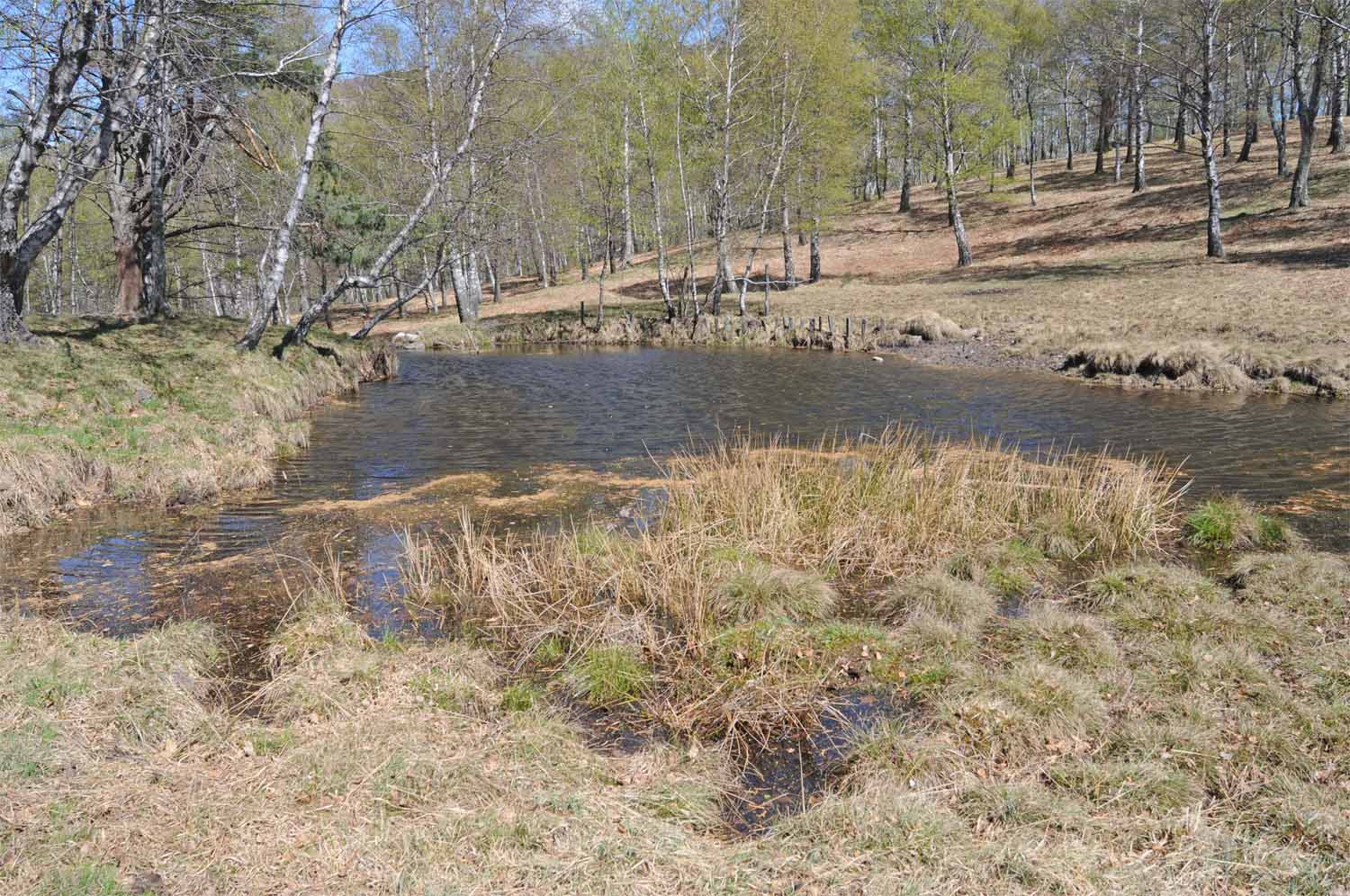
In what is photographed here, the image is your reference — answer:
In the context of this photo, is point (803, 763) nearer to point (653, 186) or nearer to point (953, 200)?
point (653, 186)

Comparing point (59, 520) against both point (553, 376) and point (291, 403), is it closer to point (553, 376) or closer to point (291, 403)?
point (291, 403)

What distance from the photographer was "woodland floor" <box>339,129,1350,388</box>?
19938 millimetres

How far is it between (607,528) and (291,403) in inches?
369

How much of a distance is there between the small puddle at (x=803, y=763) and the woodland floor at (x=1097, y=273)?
1544 centimetres

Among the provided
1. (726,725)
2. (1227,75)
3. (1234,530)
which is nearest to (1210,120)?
(1227,75)

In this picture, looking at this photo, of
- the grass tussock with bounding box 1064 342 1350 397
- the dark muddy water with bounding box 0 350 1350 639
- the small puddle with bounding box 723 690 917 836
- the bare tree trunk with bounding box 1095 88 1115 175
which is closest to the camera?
the small puddle with bounding box 723 690 917 836

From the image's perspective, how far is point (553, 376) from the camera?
888 inches

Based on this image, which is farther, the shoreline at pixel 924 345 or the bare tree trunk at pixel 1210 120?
the bare tree trunk at pixel 1210 120

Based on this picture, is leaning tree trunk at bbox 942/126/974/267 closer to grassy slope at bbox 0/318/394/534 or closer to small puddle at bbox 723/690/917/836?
grassy slope at bbox 0/318/394/534

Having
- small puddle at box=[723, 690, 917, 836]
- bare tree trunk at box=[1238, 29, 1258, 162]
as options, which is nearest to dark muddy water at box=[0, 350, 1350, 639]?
small puddle at box=[723, 690, 917, 836]

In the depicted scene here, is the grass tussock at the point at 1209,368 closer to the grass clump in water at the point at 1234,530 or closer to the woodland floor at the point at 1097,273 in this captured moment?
the woodland floor at the point at 1097,273

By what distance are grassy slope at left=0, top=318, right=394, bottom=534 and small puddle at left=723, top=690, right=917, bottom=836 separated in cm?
831

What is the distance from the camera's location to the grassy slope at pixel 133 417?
970cm

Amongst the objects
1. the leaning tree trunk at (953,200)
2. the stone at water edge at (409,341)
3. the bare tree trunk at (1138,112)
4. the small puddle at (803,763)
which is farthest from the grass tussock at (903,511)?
the bare tree trunk at (1138,112)
